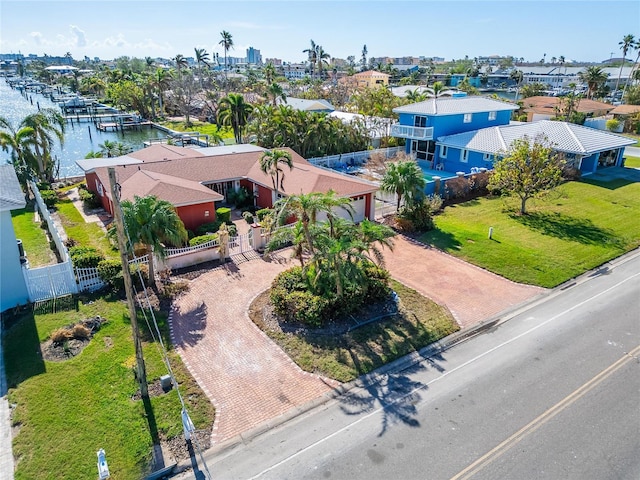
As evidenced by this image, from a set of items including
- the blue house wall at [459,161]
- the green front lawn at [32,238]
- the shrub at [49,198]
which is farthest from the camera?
the blue house wall at [459,161]

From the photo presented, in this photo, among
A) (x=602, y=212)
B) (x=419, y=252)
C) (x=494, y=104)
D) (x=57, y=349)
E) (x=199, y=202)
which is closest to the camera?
(x=57, y=349)

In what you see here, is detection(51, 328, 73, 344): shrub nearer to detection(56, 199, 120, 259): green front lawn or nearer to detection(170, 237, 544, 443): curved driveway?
detection(170, 237, 544, 443): curved driveway

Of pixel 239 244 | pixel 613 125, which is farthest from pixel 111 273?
pixel 613 125

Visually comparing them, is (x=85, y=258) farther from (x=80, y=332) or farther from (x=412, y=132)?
(x=412, y=132)

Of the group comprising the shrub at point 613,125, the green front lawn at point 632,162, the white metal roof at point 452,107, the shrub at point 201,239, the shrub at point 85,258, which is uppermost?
the white metal roof at point 452,107

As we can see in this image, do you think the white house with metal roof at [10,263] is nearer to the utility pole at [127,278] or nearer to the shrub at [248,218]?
the utility pole at [127,278]

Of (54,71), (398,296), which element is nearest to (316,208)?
(398,296)

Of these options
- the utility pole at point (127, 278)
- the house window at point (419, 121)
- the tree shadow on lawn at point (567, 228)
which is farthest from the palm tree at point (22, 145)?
the tree shadow on lawn at point (567, 228)

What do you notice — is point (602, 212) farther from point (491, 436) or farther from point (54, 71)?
point (54, 71)
